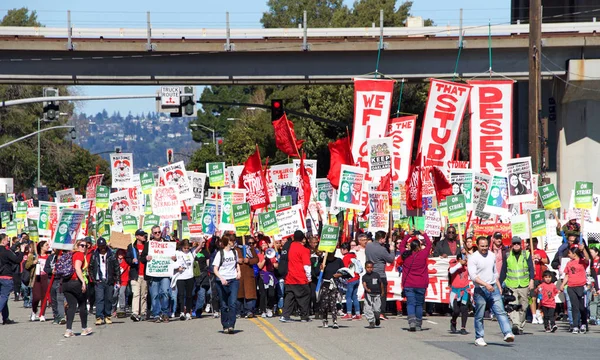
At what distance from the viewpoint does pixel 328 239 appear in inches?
866

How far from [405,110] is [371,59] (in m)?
19.7

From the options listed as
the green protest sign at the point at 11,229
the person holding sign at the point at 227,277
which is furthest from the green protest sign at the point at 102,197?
the person holding sign at the point at 227,277

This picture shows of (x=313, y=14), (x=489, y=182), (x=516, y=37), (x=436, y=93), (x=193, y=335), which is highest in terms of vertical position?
(x=313, y=14)

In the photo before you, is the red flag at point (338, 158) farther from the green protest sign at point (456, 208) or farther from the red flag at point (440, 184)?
the green protest sign at point (456, 208)

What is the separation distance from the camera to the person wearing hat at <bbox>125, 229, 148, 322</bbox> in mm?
22797

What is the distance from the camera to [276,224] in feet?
82.1

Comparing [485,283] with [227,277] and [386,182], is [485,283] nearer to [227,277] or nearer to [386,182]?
[227,277]

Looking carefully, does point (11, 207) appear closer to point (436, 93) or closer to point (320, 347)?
point (436, 93)

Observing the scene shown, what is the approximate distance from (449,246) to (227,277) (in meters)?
6.19

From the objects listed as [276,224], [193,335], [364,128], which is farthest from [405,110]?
[193,335]

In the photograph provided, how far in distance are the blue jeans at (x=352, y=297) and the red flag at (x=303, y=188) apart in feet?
23.5

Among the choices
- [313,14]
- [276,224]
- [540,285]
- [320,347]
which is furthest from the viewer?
[313,14]

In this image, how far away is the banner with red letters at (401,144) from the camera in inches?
1115

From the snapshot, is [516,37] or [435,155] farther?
[516,37]
